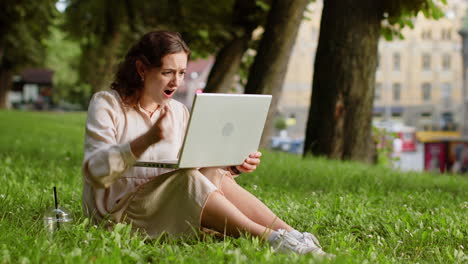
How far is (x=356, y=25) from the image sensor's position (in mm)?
10328

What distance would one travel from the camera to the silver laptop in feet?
11.2

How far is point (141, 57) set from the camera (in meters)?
3.85

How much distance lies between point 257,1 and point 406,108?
52652mm

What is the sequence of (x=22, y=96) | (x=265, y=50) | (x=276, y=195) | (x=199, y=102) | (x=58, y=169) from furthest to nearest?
(x=22, y=96) → (x=265, y=50) → (x=58, y=169) → (x=276, y=195) → (x=199, y=102)

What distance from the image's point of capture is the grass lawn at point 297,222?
3.30 meters

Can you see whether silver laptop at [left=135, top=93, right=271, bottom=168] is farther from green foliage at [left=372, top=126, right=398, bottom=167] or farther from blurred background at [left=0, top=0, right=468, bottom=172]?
green foliage at [left=372, top=126, right=398, bottom=167]

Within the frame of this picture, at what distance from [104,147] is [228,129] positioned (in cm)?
66

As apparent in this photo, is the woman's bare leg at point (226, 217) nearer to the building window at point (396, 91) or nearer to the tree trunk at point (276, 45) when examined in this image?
the tree trunk at point (276, 45)

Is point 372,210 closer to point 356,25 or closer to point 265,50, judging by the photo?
point 356,25

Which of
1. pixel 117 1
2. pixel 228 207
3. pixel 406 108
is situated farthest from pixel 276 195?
pixel 406 108

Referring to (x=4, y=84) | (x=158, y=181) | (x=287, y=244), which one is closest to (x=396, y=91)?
(x=4, y=84)

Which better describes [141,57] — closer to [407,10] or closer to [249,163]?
[249,163]

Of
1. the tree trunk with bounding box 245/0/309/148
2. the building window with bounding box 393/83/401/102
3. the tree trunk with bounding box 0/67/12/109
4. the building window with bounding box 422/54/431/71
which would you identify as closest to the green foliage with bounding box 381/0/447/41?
the tree trunk with bounding box 245/0/309/148

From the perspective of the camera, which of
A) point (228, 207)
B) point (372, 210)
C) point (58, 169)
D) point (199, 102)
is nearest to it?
point (199, 102)
